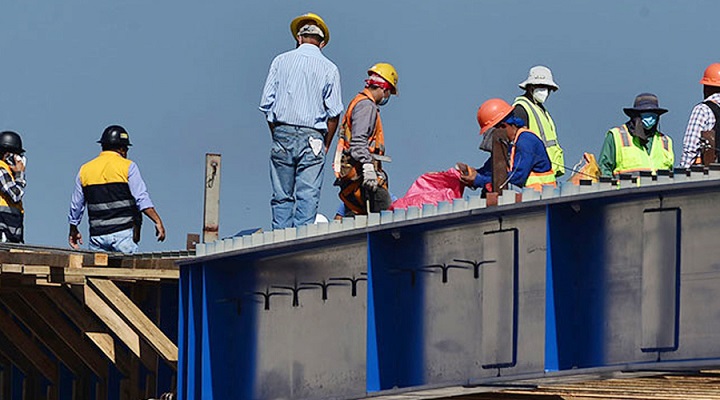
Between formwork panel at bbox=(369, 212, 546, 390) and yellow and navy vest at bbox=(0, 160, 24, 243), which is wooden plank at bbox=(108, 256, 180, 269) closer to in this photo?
yellow and navy vest at bbox=(0, 160, 24, 243)

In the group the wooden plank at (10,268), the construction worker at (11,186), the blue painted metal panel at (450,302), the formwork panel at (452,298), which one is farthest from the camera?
the construction worker at (11,186)

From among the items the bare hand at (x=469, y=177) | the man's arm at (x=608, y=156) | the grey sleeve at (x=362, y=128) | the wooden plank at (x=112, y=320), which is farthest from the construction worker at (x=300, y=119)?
the wooden plank at (x=112, y=320)

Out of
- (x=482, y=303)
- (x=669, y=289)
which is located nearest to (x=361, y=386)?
(x=482, y=303)

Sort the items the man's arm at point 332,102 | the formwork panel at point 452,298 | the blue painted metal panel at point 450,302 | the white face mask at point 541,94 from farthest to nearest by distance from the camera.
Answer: the white face mask at point 541,94
the man's arm at point 332,102
the formwork panel at point 452,298
the blue painted metal panel at point 450,302

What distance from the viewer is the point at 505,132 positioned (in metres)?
17.5

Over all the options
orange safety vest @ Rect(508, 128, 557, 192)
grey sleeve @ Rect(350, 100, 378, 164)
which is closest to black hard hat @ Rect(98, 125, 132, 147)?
grey sleeve @ Rect(350, 100, 378, 164)

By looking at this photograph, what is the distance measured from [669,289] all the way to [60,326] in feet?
31.9

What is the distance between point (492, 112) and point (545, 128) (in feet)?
4.16

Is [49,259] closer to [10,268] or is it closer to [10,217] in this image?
[10,268]

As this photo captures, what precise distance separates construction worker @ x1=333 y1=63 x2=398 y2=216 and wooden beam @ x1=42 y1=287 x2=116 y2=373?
14.0ft

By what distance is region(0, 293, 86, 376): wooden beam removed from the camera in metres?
24.1

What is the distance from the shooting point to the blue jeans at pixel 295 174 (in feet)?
61.5

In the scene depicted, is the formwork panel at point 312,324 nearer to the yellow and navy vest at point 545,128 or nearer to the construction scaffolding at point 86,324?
the construction scaffolding at point 86,324

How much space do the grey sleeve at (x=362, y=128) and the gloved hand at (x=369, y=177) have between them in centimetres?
6
